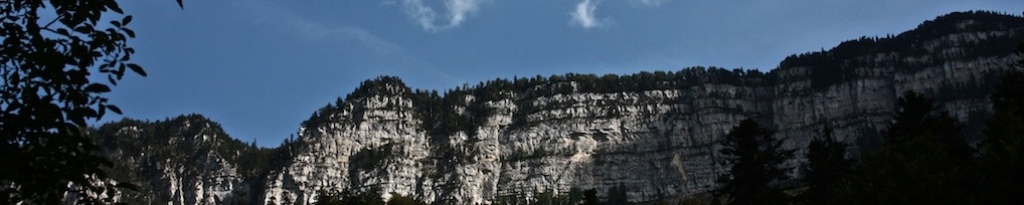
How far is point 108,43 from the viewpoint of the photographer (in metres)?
10.0

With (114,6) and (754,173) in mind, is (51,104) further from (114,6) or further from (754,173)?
(754,173)

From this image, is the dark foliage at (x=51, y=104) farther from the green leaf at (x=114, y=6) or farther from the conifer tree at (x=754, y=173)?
the conifer tree at (x=754, y=173)

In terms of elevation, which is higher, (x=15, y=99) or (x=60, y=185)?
(x=15, y=99)

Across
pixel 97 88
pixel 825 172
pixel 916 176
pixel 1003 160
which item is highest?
pixel 97 88

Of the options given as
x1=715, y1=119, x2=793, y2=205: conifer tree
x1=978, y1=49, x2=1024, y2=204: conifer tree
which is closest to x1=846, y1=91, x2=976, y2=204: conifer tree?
x1=978, y1=49, x2=1024, y2=204: conifer tree

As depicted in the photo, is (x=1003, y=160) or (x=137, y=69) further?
(x=1003, y=160)

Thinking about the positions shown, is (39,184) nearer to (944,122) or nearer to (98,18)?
(98,18)

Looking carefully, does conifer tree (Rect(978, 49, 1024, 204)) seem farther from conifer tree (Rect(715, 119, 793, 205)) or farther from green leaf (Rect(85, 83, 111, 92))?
green leaf (Rect(85, 83, 111, 92))

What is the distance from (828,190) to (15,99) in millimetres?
39468

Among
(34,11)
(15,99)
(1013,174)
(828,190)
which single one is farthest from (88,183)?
(828,190)

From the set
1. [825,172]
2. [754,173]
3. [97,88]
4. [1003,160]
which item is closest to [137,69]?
[97,88]

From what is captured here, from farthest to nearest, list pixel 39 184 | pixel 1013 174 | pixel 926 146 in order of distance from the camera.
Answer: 1. pixel 926 146
2. pixel 1013 174
3. pixel 39 184

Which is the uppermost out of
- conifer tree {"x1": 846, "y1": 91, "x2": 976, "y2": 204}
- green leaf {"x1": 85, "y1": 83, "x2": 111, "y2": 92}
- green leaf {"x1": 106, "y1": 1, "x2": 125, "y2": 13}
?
green leaf {"x1": 106, "y1": 1, "x2": 125, "y2": 13}

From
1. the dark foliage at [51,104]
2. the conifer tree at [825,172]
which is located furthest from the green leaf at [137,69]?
the conifer tree at [825,172]
